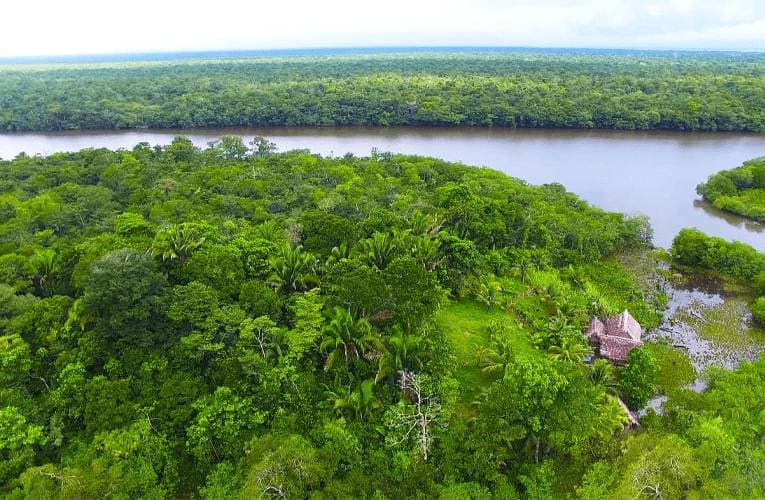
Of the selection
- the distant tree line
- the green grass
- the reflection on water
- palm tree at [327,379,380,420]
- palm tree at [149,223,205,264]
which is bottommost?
the green grass

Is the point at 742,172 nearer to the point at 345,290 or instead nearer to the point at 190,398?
the point at 345,290

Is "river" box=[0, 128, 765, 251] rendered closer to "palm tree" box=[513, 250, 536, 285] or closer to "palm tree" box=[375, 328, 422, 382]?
"palm tree" box=[513, 250, 536, 285]

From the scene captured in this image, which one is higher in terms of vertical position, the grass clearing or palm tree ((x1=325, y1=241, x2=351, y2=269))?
palm tree ((x1=325, y1=241, x2=351, y2=269))

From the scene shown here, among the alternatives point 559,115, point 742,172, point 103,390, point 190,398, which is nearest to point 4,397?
point 103,390

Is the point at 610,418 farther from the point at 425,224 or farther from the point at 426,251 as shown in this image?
the point at 425,224

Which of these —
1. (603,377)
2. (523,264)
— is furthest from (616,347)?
(523,264)

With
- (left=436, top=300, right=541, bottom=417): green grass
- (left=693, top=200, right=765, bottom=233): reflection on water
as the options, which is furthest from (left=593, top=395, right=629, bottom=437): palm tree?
(left=693, top=200, right=765, bottom=233): reflection on water
